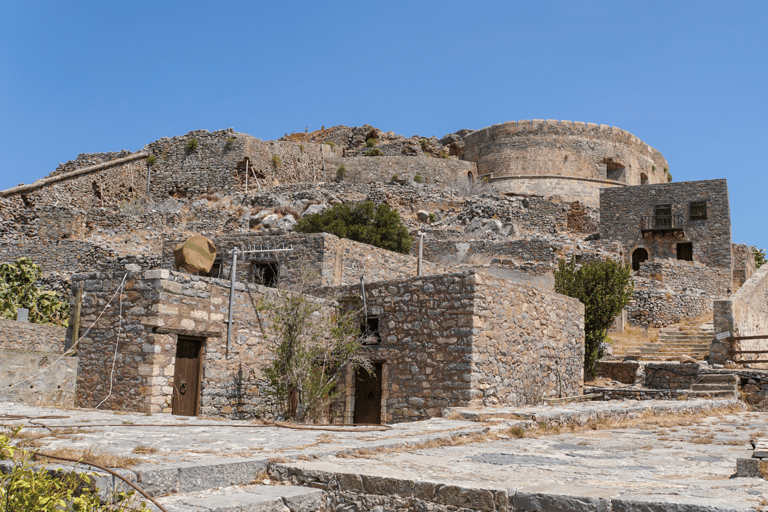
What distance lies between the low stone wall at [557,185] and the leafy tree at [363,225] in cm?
1610

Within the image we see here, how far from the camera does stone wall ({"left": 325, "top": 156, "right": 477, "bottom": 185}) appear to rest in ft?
132

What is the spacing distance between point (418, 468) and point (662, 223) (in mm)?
30234

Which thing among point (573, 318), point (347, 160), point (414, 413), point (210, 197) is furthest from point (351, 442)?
point (347, 160)

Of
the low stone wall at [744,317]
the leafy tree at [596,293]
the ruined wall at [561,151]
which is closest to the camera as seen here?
the low stone wall at [744,317]

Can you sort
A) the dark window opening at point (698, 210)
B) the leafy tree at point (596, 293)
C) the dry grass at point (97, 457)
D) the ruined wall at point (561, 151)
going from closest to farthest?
1. the dry grass at point (97, 457)
2. the leafy tree at point (596, 293)
3. the dark window opening at point (698, 210)
4. the ruined wall at point (561, 151)

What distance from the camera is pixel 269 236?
1747cm

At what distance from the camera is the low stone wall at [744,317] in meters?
17.5

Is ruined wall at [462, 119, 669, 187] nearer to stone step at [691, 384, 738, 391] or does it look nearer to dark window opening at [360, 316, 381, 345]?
stone step at [691, 384, 738, 391]

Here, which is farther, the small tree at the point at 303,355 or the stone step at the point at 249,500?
the small tree at the point at 303,355

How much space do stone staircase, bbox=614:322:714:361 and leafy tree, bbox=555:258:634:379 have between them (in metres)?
1.59

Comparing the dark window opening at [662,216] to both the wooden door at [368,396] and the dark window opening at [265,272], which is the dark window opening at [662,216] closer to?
the dark window opening at [265,272]

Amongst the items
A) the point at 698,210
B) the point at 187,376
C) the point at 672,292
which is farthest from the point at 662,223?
the point at 187,376

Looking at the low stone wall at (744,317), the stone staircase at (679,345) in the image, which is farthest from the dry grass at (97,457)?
the stone staircase at (679,345)

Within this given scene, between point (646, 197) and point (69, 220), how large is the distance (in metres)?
26.5
